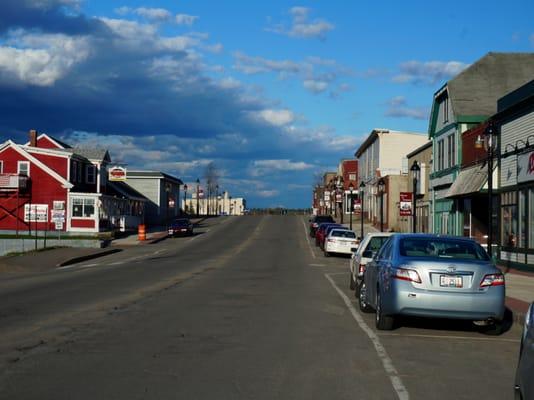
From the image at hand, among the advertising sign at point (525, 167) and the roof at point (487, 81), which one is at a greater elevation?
the roof at point (487, 81)

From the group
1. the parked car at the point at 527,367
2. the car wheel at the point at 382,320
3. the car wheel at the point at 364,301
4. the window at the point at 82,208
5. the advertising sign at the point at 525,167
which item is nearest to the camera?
the parked car at the point at 527,367

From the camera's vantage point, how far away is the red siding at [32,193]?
188 ft

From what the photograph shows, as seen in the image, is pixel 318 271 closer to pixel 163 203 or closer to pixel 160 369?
pixel 160 369

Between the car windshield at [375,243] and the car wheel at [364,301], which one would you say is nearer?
the car wheel at [364,301]

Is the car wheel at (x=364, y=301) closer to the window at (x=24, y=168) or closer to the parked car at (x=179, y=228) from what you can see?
the parked car at (x=179, y=228)

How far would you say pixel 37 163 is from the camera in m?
57.3

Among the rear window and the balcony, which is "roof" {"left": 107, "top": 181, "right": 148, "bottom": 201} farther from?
the rear window

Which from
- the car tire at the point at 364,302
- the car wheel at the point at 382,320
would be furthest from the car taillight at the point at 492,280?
the car tire at the point at 364,302

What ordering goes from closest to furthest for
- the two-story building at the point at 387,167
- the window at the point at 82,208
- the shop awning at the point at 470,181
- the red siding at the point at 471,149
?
1. the shop awning at the point at 470,181
2. the red siding at the point at 471,149
3. the window at the point at 82,208
4. the two-story building at the point at 387,167

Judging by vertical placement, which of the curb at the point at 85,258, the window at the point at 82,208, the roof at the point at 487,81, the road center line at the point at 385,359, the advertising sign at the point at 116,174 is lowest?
the curb at the point at 85,258

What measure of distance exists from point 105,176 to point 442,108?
3200cm

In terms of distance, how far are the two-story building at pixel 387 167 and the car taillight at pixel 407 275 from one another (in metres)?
50.4

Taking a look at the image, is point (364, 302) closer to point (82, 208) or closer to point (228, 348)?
point (228, 348)

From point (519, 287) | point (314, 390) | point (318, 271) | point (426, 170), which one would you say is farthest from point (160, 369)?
point (426, 170)
